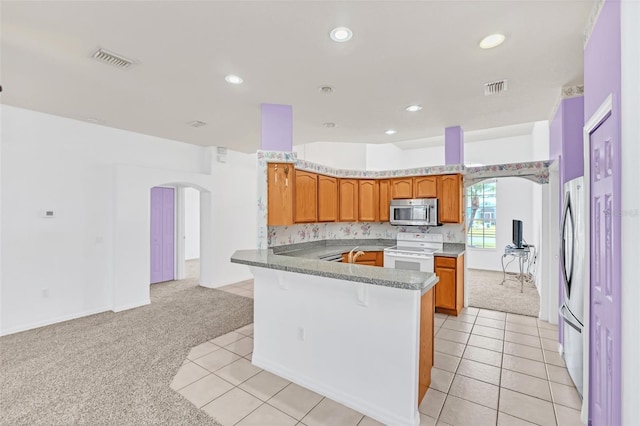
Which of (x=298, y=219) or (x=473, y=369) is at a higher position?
(x=298, y=219)

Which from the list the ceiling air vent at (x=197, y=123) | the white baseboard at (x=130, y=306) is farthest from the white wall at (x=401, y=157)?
the white baseboard at (x=130, y=306)

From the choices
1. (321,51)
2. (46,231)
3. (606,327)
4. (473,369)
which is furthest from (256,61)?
(46,231)

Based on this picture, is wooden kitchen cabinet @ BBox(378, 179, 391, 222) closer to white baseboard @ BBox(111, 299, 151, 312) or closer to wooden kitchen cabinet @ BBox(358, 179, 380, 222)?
wooden kitchen cabinet @ BBox(358, 179, 380, 222)

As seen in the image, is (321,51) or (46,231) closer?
(321,51)

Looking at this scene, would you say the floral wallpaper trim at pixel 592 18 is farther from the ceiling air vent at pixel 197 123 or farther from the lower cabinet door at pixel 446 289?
the ceiling air vent at pixel 197 123

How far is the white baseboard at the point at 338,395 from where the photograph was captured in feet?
6.61

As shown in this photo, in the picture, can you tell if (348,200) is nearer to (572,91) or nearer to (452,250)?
(452,250)

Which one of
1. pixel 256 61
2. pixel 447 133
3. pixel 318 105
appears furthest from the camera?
pixel 447 133

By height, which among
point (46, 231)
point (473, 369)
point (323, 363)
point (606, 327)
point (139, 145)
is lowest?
point (473, 369)

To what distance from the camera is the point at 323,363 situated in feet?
7.89

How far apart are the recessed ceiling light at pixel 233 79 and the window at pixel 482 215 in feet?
21.4

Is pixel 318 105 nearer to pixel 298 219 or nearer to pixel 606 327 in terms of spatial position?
pixel 298 219

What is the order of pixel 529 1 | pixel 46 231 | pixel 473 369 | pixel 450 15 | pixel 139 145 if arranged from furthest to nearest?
pixel 139 145 < pixel 46 231 < pixel 473 369 < pixel 450 15 < pixel 529 1

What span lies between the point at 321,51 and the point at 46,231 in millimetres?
4390
